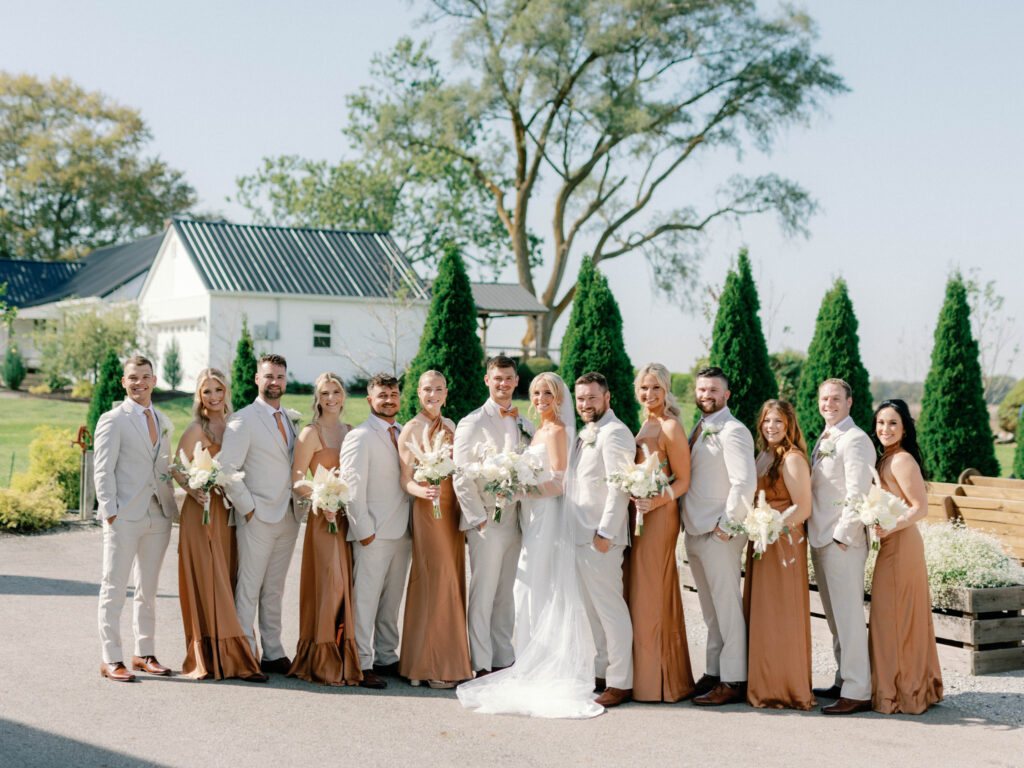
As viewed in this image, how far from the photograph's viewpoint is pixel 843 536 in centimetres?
637

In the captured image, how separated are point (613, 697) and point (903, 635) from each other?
189 cm

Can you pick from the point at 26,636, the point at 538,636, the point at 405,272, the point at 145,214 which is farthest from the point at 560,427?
the point at 145,214

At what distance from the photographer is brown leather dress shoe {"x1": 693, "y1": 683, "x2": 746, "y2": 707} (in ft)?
21.2

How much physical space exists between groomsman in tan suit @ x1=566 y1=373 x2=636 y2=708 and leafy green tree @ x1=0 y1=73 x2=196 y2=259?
53.8 m

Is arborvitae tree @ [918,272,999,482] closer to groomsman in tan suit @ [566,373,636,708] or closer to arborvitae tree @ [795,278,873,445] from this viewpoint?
arborvitae tree @ [795,278,873,445]

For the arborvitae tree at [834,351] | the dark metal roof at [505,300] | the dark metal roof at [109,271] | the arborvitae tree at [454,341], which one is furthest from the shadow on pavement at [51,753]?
the dark metal roof at [109,271]

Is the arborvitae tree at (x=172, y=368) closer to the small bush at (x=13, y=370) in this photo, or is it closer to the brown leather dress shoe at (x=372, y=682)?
the small bush at (x=13, y=370)

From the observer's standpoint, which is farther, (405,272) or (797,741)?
(405,272)

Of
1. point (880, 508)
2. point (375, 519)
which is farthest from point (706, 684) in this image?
point (375, 519)

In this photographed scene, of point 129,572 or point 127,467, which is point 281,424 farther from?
point 129,572

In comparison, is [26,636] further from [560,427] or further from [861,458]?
[861,458]

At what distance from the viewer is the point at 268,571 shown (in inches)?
283

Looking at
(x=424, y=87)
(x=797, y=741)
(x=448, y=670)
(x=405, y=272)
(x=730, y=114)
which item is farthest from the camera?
(x=424, y=87)

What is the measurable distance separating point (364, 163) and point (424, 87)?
4.59 m
